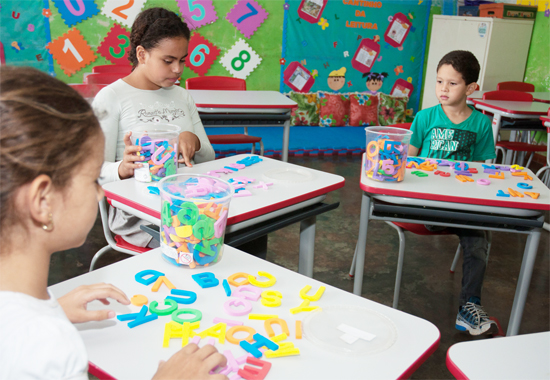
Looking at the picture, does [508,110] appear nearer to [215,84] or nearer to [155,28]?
[215,84]

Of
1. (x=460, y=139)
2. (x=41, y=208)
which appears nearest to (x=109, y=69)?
(x=460, y=139)

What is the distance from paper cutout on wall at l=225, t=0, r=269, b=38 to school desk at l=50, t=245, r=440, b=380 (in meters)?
4.60

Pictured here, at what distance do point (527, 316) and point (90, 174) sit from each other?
2.36m

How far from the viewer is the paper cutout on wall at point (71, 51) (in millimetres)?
4559

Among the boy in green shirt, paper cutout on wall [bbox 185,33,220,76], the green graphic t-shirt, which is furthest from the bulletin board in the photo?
the green graphic t-shirt

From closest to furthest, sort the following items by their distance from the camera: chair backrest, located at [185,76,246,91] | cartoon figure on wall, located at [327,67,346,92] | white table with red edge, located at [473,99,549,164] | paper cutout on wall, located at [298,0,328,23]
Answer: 1. white table with red edge, located at [473,99,549,164]
2. chair backrest, located at [185,76,246,91]
3. paper cutout on wall, located at [298,0,328,23]
4. cartoon figure on wall, located at [327,67,346,92]

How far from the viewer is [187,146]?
176cm

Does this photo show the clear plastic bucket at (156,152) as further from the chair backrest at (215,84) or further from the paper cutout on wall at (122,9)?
the paper cutout on wall at (122,9)

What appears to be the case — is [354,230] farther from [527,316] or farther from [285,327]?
[285,327]

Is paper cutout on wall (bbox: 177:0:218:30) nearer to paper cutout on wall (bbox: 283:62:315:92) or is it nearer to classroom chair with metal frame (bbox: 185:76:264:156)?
paper cutout on wall (bbox: 283:62:315:92)

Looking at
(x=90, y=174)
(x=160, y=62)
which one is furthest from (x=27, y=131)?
(x=160, y=62)

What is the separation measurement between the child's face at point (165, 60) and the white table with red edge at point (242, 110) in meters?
1.14

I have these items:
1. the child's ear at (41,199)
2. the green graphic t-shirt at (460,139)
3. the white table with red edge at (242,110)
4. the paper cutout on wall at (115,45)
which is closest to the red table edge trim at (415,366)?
the child's ear at (41,199)

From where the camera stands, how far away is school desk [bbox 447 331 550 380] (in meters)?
0.77
